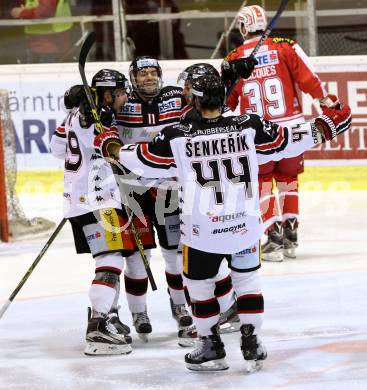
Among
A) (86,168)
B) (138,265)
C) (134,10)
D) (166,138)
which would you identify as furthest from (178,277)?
(134,10)

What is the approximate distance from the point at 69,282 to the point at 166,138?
209cm

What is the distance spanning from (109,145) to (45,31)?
494 cm

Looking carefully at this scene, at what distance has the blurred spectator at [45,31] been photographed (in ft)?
29.8

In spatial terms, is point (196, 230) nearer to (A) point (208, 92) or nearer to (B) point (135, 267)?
(A) point (208, 92)

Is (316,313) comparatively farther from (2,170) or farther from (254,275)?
(2,170)

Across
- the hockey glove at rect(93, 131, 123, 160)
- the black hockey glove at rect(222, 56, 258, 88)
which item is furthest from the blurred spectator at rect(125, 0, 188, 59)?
the hockey glove at rect(93, 131, 123, 160)

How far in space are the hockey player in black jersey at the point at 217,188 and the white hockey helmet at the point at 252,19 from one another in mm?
2275

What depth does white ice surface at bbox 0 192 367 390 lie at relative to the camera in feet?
13.9

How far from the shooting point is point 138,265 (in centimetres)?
491

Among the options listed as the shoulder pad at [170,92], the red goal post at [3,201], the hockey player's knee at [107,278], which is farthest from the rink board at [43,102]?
the hockey player's knee at [107,278]

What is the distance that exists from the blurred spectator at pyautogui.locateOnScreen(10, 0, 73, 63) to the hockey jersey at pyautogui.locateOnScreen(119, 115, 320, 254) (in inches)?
197

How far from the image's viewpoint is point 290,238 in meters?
6.51

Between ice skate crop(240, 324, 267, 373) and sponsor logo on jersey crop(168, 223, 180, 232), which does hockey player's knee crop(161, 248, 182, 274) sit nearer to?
sponsor logo on jersey crop(168, 223, 180, 232)

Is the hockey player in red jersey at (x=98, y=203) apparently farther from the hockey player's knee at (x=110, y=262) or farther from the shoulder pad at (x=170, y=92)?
the shoulder pad at (x=170, y=92)
